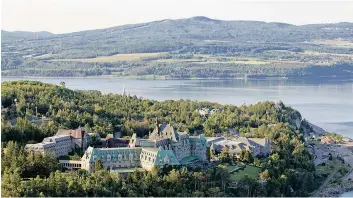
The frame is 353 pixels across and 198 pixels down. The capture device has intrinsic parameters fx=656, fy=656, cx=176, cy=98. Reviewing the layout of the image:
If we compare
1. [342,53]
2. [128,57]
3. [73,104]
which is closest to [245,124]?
[73,104]

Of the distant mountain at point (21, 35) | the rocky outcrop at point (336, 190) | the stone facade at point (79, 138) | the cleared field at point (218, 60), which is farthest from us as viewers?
the distant mountain at point (21, 35)

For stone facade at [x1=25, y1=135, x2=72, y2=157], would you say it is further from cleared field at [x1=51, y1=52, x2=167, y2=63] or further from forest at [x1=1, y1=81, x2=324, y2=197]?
cleared field at [x1=51, y1=52, x2=167, y2=63]

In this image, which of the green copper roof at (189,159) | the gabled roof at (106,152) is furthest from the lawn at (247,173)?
the gabled roof at (106,152)

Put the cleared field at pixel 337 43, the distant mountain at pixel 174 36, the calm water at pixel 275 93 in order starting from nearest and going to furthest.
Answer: the calm water at pixel 275 93 → the distant mountain at pixel 174 36 → the cleared field at pixel 337 43

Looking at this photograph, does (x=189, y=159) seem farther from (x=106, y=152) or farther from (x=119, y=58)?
(x=119, y=58)

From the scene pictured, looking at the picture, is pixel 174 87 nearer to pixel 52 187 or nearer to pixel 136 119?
pixel 136 119

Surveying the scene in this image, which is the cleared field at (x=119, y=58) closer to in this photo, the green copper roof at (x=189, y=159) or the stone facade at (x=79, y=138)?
the stone facade at (x=79, y=138)
